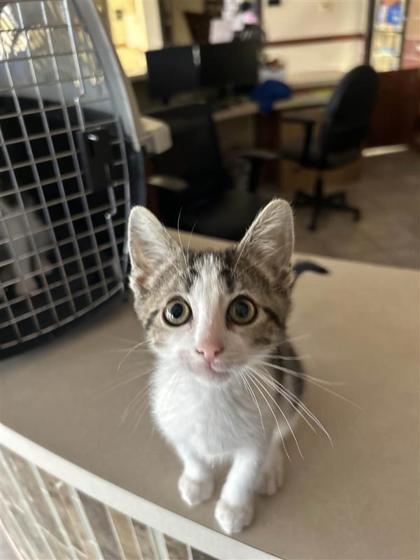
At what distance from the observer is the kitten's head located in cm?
55

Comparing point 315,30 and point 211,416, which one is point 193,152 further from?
point 315,30

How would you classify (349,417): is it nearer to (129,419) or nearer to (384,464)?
(384,464)

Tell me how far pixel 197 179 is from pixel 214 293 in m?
1.73

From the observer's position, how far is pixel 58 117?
0.84 metres

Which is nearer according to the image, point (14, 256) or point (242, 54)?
point (14, 256)

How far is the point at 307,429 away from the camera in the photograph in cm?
69

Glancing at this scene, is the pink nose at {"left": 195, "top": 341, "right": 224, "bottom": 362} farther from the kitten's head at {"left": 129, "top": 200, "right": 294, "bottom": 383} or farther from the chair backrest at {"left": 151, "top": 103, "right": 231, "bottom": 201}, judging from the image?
the chair backrest at {"left": 151, "top": 103, "right": 231, "bottom": 201}

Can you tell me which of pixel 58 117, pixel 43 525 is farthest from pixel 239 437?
pixel 58 117

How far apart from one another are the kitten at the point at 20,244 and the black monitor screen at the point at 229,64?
8.21 ft

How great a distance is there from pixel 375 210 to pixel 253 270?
2967 mm

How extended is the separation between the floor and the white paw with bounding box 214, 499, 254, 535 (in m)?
2.02

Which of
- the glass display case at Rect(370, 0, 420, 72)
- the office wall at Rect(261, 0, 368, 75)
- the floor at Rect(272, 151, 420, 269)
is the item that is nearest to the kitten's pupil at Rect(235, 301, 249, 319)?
the floor at Rect(272, 151, 420, 269)

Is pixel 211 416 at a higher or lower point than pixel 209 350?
lower

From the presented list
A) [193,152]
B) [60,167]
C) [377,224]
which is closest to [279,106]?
[377,224]
